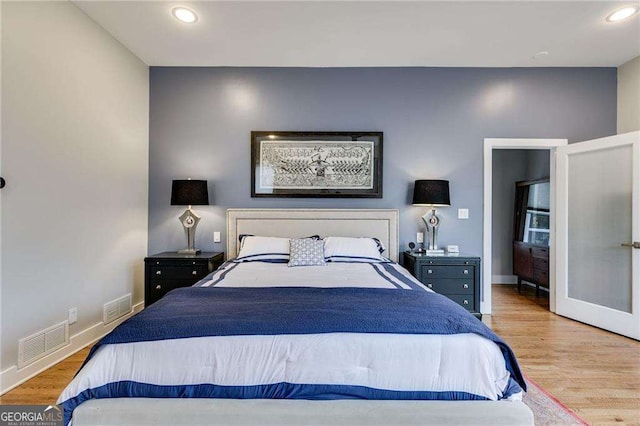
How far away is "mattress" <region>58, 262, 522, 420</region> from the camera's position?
1.40 metres

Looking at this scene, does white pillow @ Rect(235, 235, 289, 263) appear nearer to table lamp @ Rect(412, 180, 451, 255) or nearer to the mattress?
table lamp @ Rect(412, 180, 451, 255)

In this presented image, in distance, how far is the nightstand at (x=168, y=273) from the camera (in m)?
3.10

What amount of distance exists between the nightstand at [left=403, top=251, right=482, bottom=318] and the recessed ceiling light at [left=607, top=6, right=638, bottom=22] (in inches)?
93.3

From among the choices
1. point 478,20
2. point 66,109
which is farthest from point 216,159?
point 478,20

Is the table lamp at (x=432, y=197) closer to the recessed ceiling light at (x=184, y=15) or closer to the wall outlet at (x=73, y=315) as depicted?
the recessed ceiling light at (x=184, y=15)

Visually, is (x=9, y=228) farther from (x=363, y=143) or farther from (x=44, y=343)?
→ (x=363, y=143)

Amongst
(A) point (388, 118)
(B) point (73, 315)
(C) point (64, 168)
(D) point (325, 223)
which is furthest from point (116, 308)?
(A) point (388, 118)

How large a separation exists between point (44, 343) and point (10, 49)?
→ 2.06 metres

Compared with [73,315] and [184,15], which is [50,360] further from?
[184,15]

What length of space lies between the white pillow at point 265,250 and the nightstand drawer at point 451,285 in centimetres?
149

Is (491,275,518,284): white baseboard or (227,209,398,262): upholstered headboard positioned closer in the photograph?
(227,209,398,262): upholstered headboard

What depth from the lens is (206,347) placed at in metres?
1.41

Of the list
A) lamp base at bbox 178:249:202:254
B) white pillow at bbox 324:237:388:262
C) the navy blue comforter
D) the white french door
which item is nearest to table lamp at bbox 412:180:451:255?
white pillow at bbox 324:237:388:262

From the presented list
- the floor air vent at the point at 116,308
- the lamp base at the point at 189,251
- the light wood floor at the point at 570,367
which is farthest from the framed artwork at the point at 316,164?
the light wood floor at the point at 570,367
